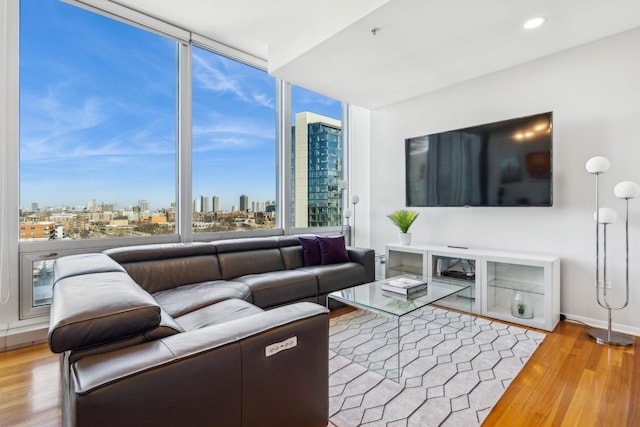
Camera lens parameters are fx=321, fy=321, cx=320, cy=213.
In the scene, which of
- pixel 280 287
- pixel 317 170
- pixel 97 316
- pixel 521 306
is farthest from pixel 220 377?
pixel 317 170

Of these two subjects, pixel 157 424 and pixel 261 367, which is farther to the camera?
pixel 261 367

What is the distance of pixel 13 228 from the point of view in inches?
97.5

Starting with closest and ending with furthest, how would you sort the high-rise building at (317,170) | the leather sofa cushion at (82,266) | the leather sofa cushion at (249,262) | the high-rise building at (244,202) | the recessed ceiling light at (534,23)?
1. the leather sofa cushion at (82,266)
2. the recessed ceiling light at (534,23)
3. the leather sofa cushion at (249,262)
4. the high-rise building at (244,202)
5. the high-rise building at (317,170)

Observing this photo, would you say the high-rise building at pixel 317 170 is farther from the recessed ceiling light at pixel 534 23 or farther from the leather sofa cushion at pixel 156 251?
the recessed ceiling light at pixel 534 23

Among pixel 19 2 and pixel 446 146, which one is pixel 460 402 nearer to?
pixel 446 146

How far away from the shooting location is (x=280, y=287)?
2.76m

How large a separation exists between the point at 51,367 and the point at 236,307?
132 centimetres

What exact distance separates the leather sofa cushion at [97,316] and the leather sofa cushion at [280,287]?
1.37m

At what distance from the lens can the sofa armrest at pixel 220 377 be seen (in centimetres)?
89

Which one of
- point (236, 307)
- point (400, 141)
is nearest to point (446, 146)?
point (400, 141)

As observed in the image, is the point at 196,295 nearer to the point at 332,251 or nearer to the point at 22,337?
the point at 22,337

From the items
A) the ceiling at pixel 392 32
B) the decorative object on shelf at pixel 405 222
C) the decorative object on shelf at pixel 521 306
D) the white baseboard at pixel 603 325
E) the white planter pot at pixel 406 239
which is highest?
the ceiling at pixel 392 32

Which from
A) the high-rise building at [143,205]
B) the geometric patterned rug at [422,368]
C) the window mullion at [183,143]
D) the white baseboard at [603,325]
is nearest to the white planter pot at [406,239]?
the geometric patterned rug at [422,368]

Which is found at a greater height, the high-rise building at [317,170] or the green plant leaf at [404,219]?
the high-rise building at [317,170]
